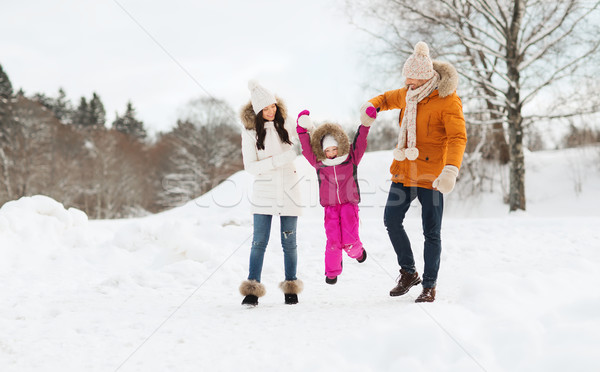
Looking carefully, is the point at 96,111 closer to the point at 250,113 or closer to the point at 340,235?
the point at 250,113

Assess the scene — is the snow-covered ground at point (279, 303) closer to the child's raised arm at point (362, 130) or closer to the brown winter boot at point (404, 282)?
the brown winter boot at point (404, 282)

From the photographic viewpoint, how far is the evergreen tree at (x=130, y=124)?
49.0 meters

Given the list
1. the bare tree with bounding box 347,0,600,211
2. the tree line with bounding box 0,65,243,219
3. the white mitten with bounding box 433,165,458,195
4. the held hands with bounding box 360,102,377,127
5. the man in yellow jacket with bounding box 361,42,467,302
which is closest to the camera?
the white mitten with bounding box 433,165,458,195

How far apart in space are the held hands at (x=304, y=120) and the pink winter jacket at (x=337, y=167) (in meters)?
0.05

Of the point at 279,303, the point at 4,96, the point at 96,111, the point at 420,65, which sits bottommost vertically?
the point at 279,303

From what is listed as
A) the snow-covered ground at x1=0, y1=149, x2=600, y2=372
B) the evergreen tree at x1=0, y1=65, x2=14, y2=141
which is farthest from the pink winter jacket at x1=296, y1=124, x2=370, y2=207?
the evergreen tree at x1=0, y1=65, x2=14, y2=141

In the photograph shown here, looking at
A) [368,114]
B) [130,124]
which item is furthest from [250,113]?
[130,124]

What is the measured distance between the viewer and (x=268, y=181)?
11.2 ft

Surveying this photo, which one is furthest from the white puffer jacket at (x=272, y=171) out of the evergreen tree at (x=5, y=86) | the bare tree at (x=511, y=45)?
the evergreen tree at (x=5, y=86)

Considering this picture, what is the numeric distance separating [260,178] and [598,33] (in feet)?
32.5

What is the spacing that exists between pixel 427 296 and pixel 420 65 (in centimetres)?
177

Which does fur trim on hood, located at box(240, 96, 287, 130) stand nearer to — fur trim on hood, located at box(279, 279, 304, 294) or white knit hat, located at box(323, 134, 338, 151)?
white knit hat, located at box(323, 134, 338, 151)

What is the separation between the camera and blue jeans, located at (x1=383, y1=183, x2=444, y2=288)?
3.11 metres

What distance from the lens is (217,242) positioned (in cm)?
567
